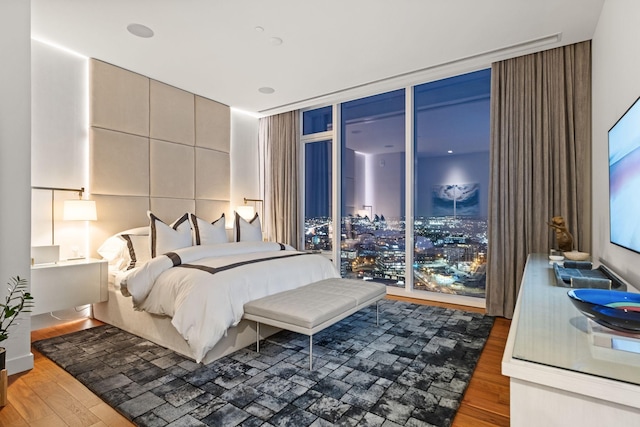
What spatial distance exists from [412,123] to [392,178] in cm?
76

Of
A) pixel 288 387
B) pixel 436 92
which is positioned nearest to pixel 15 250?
pixel 288 387

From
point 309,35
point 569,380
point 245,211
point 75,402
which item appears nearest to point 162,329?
point 75,402

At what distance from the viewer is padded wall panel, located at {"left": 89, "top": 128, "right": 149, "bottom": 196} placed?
11.4 ft

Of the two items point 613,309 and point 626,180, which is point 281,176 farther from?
point 613,309

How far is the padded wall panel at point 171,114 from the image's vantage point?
400 centimetres

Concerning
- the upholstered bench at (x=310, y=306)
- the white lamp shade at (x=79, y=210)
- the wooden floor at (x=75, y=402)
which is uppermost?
the white lamp shade at (x=79, y=210)

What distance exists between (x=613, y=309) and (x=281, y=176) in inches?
187

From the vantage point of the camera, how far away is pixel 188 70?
147 inches

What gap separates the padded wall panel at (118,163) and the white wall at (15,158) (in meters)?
1.12

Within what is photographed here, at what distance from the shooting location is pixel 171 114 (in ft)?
13.7

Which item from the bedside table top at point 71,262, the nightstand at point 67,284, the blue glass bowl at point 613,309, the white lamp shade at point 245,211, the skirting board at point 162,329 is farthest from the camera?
the white lamp shade at point 245,211

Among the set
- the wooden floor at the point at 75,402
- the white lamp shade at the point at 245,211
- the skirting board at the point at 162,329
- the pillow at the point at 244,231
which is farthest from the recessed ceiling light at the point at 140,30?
the wooden floor at the point at 75,402

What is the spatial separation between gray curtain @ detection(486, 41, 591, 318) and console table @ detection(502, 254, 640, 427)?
2657 mm

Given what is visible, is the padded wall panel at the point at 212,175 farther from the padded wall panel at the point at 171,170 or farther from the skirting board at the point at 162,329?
the skirting board at the point at 162,329
